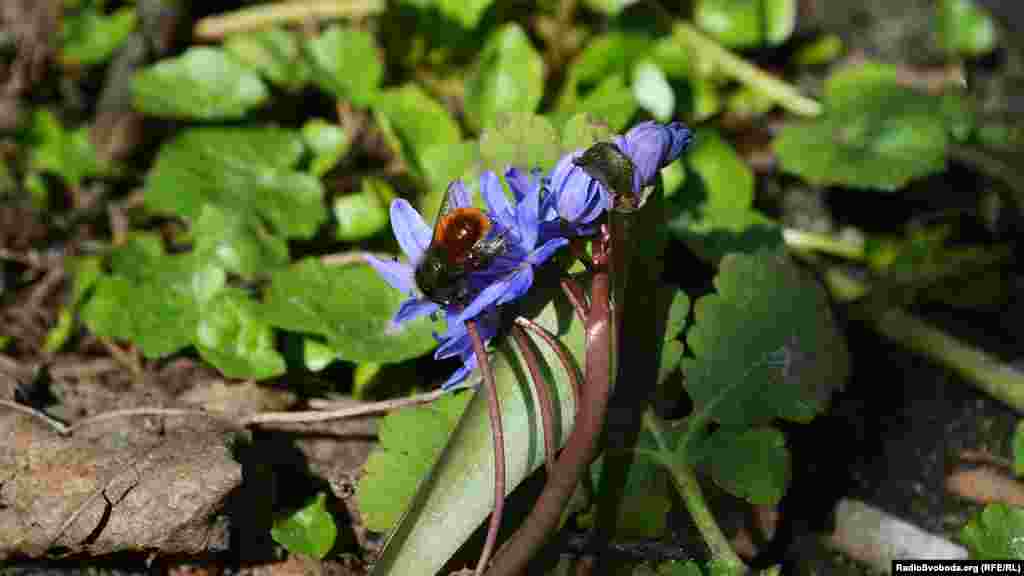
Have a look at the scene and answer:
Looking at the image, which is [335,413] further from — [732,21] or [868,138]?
[732,21]

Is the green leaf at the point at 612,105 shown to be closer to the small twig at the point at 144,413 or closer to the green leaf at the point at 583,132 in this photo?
the green leaf at the point at 583,132

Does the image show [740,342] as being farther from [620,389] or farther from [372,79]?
[372,79]

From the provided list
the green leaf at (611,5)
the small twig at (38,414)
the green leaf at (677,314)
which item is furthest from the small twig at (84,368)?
the green leaf at (611,5)

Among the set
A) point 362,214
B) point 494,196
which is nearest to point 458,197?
point 494,196

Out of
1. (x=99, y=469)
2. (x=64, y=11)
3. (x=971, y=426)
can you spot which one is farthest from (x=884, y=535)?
(x=64, y=11)

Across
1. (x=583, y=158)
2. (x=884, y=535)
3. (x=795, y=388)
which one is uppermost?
(x=583, y=158)

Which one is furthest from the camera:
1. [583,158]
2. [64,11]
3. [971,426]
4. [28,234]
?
[64,11]

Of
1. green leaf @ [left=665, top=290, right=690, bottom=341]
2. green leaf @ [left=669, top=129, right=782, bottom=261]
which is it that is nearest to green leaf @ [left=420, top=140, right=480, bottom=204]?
green leaf @ [left=669, top=129, right=782, bottom=261]
